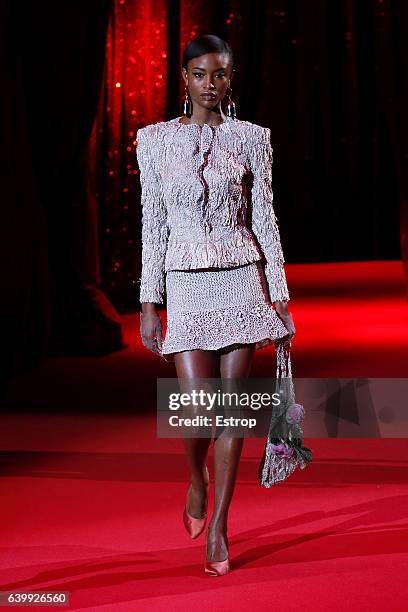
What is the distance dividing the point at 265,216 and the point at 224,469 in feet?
2.24

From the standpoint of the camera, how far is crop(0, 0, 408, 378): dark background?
24.4ft

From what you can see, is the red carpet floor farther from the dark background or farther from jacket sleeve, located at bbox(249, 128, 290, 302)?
the dark background

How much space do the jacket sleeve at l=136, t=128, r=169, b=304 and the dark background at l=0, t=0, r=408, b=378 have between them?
288 centimetres

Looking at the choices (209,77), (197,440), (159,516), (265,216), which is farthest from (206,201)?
(159,516)

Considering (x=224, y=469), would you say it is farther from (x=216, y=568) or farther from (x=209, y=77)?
(x=209, y=77)

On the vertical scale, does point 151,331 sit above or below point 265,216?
below

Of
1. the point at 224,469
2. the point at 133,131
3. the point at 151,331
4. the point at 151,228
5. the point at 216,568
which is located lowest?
the point at 216,568

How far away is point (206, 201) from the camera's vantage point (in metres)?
3.27

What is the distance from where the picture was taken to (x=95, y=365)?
738cm

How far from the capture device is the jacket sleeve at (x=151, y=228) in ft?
11.0

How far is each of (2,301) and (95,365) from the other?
0.69 meters

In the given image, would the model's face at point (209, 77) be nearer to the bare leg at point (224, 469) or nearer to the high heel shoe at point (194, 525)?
the bare leg at point (224, 469)

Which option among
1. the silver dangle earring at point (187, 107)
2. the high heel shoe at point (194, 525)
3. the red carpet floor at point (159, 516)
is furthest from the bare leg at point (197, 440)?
the silver dangle earring at point (187, 107)

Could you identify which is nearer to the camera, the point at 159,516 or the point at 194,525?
the point at 194,525
